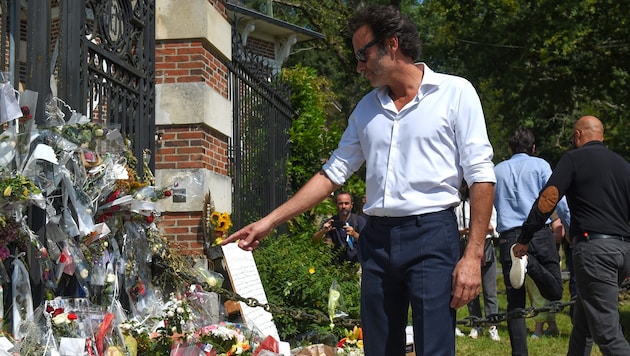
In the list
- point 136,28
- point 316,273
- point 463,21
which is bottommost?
point 316,273

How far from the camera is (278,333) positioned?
7.58 meters

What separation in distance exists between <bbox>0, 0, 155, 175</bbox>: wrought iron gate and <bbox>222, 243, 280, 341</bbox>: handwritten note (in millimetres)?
1236

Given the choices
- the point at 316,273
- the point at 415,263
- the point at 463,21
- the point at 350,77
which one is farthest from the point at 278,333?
the point at 350,77

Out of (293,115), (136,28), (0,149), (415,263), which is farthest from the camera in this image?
(293,115)

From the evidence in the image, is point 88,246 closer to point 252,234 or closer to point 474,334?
point 252,234

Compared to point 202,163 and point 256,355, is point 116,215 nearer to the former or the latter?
point 256,355

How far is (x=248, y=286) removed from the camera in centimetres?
743

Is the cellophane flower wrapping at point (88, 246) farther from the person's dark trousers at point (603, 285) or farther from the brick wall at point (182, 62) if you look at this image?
the person's dark trousers at point (603, 285)

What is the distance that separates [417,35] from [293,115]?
9484mm

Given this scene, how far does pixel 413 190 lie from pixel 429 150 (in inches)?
7.5

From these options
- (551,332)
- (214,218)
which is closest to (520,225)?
(214,218)

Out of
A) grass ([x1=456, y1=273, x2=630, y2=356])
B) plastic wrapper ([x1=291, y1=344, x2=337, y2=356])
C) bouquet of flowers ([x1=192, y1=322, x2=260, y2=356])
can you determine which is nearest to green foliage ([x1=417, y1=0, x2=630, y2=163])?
grass ([x1=456, y1=273, x2=630, y2=356])

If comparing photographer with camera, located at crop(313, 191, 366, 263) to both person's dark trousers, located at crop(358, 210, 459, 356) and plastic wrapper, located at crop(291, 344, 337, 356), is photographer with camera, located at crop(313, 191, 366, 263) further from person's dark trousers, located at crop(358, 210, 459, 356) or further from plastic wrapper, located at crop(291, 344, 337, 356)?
person's dark trousers, located at crop(358, 210, 459, 356)

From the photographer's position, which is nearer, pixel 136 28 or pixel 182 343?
pixel 182 343
